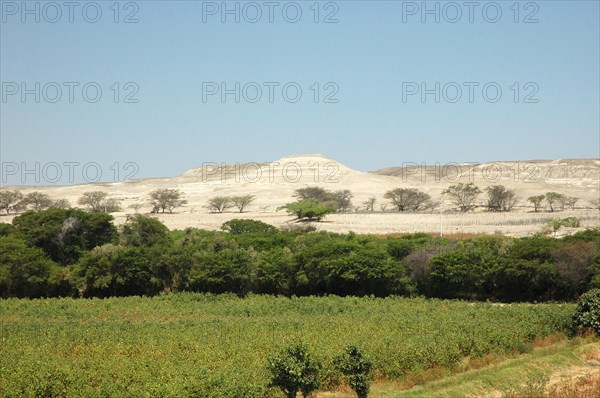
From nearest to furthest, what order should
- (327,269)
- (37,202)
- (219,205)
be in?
(327,269)
(219,205)
(37,202)

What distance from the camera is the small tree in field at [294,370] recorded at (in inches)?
892

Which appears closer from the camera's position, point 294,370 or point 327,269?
point 294,370

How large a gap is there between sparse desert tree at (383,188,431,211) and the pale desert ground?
245 cm

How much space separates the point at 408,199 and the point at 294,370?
111m

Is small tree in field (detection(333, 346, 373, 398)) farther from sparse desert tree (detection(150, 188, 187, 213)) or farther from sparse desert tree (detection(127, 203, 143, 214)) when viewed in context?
sparse desert tree (detection(127, 203, 143, 214))

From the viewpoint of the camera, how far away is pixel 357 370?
941 inches

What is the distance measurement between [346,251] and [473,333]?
23770mm

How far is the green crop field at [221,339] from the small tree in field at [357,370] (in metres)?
1.75

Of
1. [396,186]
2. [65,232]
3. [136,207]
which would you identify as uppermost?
[396,186]

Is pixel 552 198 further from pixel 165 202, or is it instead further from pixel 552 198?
pixel 165 202

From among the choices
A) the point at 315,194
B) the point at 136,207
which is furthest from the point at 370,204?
the point at 136,207

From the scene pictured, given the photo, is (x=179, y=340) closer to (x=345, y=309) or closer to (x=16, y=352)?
(x=16, y=352)

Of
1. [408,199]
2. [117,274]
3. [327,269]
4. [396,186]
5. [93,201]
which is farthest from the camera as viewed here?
[396,186]

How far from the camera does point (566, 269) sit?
4959 centimetres
